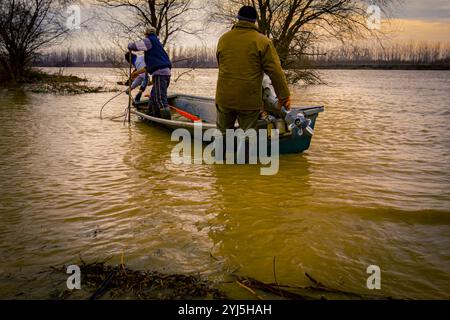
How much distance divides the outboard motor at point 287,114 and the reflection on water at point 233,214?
595 mm

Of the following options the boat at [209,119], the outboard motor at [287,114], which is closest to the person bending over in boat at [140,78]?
the boat at [209,119]

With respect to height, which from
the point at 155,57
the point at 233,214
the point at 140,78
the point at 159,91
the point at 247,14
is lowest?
the point at 233,214

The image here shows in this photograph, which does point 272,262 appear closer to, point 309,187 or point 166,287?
point 166,287

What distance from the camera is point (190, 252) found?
3168 millimetres

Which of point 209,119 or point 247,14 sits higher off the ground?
point 247,14

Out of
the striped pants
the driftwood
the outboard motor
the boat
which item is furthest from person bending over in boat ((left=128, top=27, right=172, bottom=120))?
the driftwood

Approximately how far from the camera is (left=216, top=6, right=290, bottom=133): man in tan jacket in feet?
16.9

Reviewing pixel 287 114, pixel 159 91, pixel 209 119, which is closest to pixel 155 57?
pixel 159 91

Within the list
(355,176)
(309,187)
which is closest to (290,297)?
(309,187)

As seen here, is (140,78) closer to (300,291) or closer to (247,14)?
(247,14)

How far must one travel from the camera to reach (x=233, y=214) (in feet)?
13.2

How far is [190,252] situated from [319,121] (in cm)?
838

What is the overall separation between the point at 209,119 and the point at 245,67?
4058 mm

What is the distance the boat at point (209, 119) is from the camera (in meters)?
6.05
